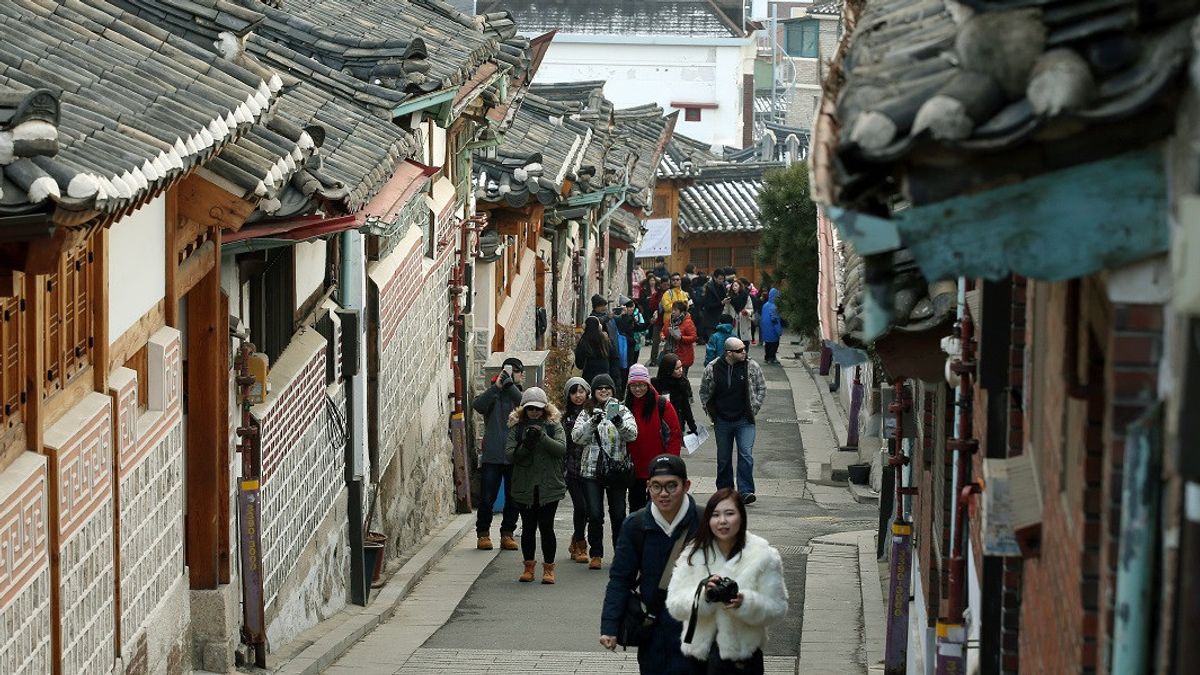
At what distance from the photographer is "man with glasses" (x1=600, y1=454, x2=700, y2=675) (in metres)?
9.76

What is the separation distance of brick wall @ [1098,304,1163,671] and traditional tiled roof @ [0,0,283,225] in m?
3.57

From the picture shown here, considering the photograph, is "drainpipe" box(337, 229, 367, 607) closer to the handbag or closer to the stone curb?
the stone curb

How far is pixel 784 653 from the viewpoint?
14391 millimetres

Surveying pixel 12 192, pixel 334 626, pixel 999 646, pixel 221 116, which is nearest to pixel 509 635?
pixel 334 626

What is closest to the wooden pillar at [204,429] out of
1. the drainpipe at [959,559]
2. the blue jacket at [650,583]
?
the blue jacket at [650,583]

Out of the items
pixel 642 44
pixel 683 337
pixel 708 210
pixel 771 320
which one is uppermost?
pixel 642 44

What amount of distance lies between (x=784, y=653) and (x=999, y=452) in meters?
6.96

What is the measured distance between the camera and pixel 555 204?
30078 mm

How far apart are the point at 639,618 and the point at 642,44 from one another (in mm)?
68251

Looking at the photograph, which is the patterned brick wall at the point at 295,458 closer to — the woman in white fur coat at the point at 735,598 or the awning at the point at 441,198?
the woman in white fur coat at the point at 735,598

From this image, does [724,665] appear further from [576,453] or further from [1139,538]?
[576,453]

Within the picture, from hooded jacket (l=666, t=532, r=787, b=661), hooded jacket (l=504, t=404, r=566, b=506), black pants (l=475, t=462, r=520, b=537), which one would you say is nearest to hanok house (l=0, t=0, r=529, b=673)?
black pants (l=475, t=462, r=520, b=537)

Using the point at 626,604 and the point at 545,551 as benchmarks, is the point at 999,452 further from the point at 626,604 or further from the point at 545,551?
the point at 545,551

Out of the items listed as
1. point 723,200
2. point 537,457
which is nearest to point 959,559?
point 537,457
